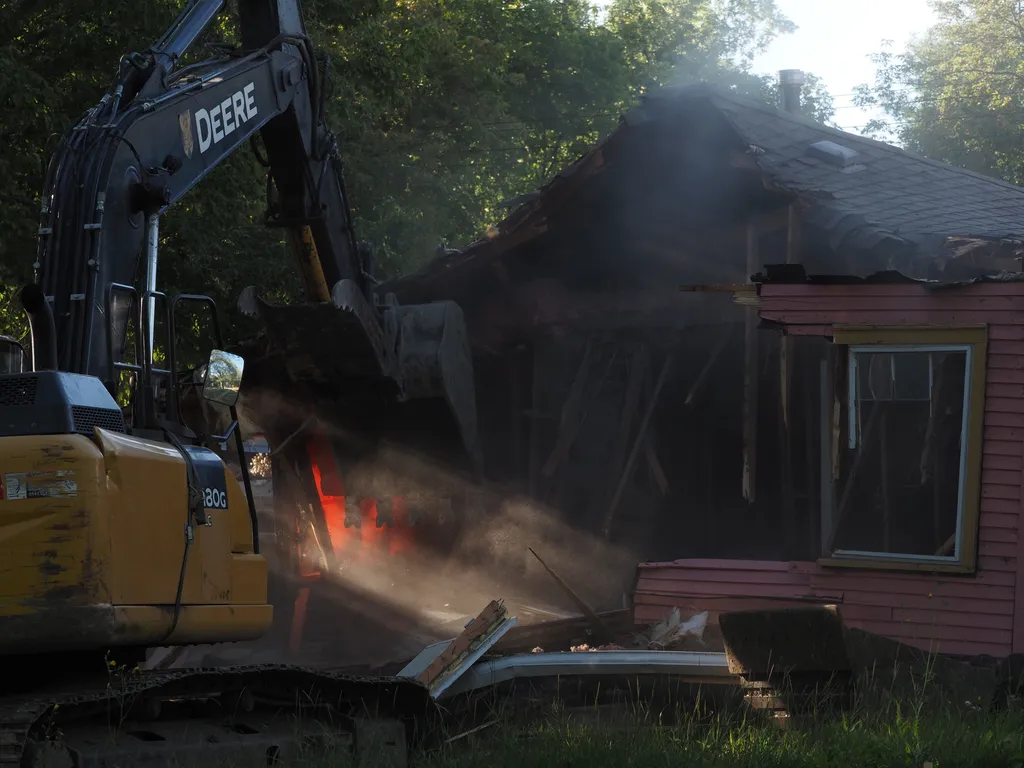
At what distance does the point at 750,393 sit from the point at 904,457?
6.37ft

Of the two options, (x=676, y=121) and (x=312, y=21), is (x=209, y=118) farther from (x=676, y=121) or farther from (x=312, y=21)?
(x=312, y=21)

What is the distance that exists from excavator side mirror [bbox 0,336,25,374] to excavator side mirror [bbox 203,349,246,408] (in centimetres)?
124

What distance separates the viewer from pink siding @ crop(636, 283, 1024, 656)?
10273mm

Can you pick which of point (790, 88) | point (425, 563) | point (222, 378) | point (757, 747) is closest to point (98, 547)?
point (222, 378)

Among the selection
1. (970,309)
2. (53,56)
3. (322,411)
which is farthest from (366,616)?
(53,56)

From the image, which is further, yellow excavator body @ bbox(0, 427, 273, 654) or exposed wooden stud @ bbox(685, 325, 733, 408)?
exposed wooden stud @ bbox(685, 325, 733, 408)

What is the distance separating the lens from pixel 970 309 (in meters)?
10.5

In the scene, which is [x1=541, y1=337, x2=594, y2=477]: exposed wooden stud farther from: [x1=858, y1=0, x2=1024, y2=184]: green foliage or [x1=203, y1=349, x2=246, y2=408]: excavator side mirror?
[x1=858, y1=0, x2=1024, y2=184]: green foliage

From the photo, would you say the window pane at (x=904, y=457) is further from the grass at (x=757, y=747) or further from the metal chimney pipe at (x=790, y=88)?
the metal chimney pipe at (x=790, y=88)

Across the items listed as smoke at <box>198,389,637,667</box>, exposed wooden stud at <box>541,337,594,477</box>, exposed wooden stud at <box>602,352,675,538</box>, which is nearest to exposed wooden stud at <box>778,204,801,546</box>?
exposed wooden stud at <box>602,352,675,538</box>

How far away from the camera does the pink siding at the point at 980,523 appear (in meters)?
10.3

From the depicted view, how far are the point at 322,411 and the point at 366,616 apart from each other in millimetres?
2235

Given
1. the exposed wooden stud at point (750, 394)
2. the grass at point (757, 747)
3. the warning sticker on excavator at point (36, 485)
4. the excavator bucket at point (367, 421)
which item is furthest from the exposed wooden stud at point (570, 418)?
the warning sticker on excavator at point (36, 485)

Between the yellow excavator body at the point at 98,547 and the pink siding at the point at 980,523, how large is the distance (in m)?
5.88
